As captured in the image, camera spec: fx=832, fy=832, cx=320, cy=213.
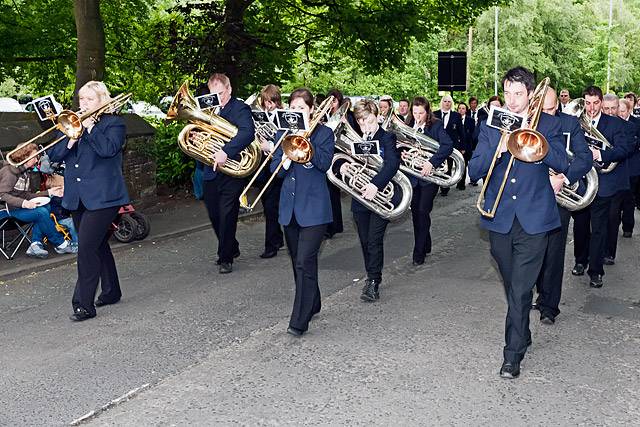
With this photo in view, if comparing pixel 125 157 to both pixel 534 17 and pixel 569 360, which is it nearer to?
pixel 569 360

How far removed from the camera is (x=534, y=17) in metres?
47.4

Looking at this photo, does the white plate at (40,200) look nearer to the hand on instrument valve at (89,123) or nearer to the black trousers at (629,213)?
the hand on instrument valve at (89,123)

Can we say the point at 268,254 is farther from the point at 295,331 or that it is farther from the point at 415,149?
the point at 295,331

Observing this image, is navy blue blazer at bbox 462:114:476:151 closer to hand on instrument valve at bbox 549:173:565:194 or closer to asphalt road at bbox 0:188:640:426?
asphalt road at bbox 0:188:640:426

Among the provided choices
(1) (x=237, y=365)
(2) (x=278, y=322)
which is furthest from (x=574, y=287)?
(1) (x=237, y=365)

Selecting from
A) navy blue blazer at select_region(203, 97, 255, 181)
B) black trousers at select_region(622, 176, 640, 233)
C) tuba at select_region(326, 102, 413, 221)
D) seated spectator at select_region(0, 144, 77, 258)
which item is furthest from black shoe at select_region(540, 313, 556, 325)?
seated spectator at select_region(0, 144, 77, 258)

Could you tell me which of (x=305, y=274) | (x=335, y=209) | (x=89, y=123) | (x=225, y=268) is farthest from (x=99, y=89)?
(x=335, y=209)

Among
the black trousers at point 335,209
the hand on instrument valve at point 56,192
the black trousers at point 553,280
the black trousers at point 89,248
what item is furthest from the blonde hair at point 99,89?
the black trousers at point 335,209

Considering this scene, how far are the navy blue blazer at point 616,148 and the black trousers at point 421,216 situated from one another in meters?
1.99

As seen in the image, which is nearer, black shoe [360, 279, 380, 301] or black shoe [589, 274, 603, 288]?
black shoe [360, 279, 380, 301]

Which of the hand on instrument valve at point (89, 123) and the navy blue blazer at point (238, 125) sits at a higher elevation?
the hand on instrument valve at point (89, 123)

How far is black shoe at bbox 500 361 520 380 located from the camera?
568 centimetres

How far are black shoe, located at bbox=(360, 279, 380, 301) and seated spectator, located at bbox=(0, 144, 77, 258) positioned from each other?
12.9 feet

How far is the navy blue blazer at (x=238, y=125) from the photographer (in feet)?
27.8
